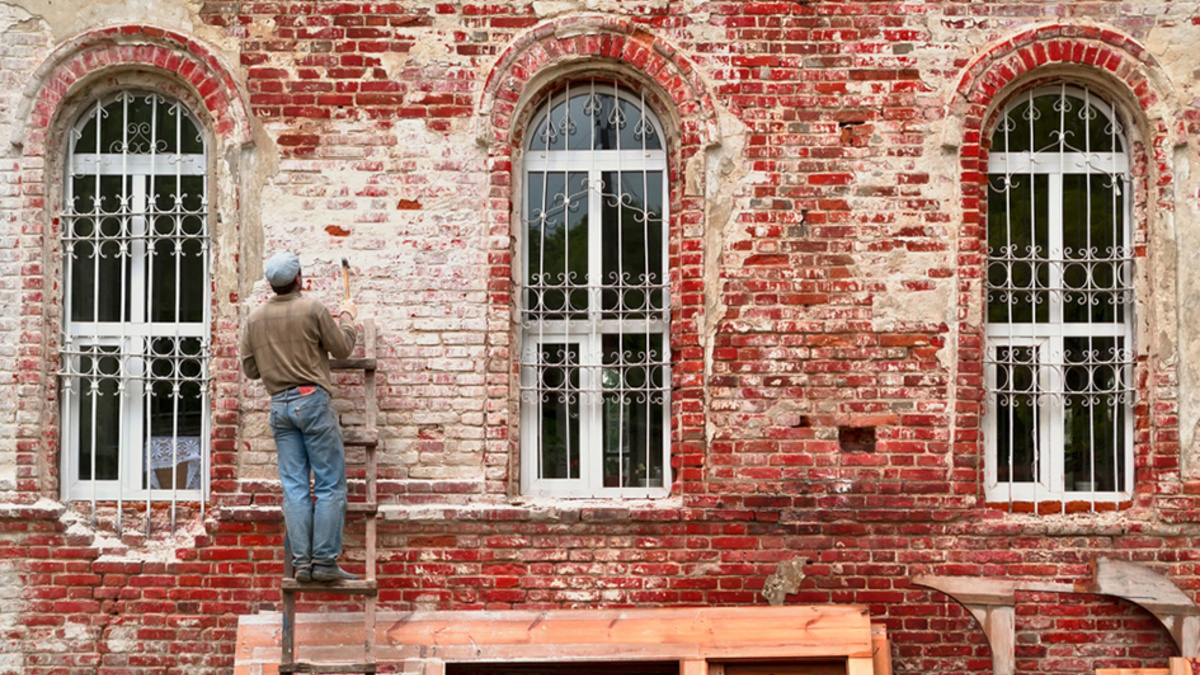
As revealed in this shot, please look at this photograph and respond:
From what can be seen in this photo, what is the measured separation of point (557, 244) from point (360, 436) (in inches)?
58.8

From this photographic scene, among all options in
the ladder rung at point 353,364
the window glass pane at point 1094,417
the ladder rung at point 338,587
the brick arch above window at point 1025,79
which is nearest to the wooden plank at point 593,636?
the ladder rung at point 338,587

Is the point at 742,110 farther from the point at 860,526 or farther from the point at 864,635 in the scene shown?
the point at 864,635

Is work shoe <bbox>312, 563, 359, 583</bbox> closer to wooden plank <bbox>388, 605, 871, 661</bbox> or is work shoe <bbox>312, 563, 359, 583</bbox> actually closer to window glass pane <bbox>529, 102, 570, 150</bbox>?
wooden plank <bbox>388, 605, 871, 661</bbox>

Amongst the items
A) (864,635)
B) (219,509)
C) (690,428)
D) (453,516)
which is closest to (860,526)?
(864,635)

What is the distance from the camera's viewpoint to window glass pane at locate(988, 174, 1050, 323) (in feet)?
20.8

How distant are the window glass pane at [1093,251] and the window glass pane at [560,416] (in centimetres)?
274

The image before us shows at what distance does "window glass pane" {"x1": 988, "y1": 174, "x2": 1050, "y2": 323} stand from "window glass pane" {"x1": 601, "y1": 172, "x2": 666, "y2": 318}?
1.83m

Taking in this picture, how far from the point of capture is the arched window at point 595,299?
6.36m

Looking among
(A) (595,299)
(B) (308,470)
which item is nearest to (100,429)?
(B) (308,470)

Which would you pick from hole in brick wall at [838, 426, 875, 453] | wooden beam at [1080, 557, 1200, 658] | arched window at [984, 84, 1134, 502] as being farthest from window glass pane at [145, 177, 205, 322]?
wooden beam at [1080, 557, 1200, 658]

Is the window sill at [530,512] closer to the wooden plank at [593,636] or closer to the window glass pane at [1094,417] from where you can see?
the wooden plank at [593,636]

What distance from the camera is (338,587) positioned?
225 inches

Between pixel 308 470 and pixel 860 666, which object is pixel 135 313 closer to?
pixel 308 470

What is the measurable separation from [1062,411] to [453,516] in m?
3.35
